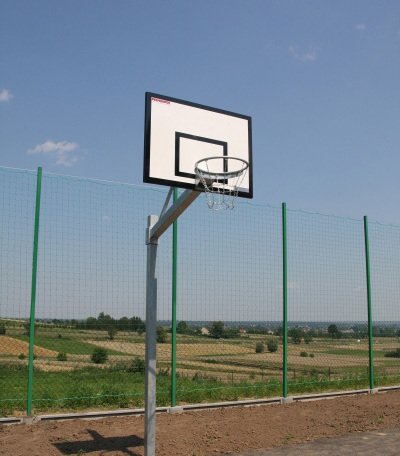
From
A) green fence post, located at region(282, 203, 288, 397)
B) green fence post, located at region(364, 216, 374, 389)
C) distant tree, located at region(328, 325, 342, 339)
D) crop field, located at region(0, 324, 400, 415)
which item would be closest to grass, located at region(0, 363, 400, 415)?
crop field, located at region(0, 324, 400, 415)

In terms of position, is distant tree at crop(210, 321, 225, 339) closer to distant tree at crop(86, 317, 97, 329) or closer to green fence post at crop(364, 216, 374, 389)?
distant tree at crop(86, 317, 97, 329)

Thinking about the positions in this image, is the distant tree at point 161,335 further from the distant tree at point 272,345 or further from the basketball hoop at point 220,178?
the basketball hoop at point 220,178

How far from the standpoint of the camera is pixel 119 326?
716cm

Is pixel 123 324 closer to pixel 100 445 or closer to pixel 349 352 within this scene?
pixel 100 445

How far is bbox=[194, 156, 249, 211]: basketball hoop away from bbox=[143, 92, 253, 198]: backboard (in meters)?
0.10

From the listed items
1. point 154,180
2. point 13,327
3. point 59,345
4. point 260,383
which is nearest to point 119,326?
point 59,345

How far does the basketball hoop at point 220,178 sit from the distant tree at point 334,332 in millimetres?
5122

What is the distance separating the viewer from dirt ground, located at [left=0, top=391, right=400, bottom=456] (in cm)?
545

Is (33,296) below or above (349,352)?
above

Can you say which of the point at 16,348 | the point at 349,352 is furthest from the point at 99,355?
the point at 349,352

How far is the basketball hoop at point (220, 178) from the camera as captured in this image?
5.28 m

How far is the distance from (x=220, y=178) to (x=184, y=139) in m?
Result: 0.70

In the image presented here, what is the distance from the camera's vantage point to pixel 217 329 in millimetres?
8094

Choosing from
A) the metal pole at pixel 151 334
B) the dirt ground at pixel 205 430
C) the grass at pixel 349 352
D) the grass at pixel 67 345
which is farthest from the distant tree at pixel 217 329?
the grass at pixel 349 352
